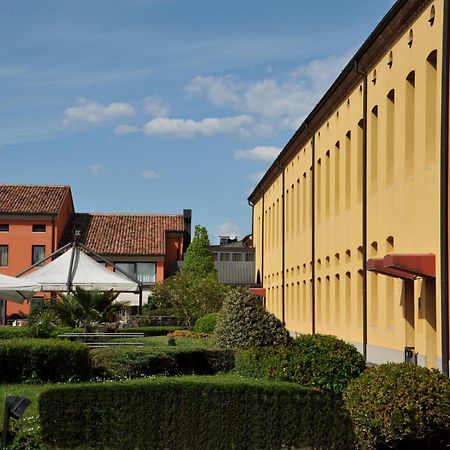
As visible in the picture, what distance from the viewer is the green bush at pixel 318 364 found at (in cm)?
1414

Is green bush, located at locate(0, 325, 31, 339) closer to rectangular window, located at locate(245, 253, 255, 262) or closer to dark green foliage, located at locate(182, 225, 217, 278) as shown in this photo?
dark green foliage, located at locate(182, 225, 217, 278)

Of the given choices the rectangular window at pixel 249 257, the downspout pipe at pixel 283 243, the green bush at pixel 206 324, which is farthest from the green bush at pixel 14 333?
the rectangular window at pixel 249 257

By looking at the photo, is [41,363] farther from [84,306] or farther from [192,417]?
[84,306]

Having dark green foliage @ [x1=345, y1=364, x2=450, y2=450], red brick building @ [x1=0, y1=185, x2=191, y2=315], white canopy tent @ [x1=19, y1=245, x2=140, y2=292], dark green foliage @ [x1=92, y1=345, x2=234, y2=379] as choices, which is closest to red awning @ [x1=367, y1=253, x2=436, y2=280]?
dark green foliage @ [x1=92, y1=345, x2=234, y2=379]

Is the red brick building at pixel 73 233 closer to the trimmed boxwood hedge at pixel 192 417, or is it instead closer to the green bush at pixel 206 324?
the green bush at pixel 206 324

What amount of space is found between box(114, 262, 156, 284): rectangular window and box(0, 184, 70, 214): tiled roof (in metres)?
6.43

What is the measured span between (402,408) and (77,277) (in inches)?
810

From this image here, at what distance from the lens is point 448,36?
19.2 metres

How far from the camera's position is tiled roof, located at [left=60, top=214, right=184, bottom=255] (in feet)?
228

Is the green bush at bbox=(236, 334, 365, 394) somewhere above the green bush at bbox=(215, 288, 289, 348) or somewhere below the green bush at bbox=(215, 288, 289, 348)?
below

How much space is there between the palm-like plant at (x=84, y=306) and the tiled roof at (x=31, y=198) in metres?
39.0

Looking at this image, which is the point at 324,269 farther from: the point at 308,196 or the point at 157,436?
the point at 157,436

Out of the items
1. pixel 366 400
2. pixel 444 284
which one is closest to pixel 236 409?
pixel 366 400

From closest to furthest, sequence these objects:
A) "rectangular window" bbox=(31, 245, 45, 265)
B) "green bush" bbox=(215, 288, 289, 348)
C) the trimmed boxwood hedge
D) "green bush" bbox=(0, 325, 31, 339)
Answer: the trimmed boxwood hedge < "green bush" bbox=(215, 288, 289, 348) < "green bush" bbox=(0, 325, 31, 339) < "rectangular window" bbox=(31, 245, 45, 265)
